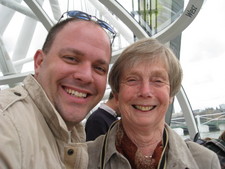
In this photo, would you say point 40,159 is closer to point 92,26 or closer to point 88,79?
point 88,79

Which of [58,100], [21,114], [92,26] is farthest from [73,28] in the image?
[21,114]

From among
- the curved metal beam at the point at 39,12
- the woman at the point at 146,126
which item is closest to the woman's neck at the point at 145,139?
the woman at the point at 146,126

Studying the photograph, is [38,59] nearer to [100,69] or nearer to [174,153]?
[100,69]

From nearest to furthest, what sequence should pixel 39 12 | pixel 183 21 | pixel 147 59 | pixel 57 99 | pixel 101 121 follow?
pixel 57 99 → pixel 147 59 → pixel 101 121 → pixel 183 21 → pixel 39 12

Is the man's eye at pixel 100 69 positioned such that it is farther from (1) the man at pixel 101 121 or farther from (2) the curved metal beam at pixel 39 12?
(2) the curved metal beam at pixel 39 12

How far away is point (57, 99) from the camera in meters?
1.66

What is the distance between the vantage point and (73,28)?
1807 millimetres

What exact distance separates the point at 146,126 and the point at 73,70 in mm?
689

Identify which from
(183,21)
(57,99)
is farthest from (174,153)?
(183,21)

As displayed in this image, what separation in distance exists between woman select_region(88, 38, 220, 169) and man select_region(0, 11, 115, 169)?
0.20 m

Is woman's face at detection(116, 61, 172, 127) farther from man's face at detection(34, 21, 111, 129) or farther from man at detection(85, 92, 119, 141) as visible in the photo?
man at detection(85, 92, 119, 141)

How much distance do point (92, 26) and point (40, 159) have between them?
110 centimetres

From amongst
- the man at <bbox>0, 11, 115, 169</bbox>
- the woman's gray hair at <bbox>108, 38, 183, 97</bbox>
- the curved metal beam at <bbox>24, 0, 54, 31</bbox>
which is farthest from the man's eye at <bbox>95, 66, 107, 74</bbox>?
the curved metal beam at <bbox>24, 0, 54, 31</bbox>

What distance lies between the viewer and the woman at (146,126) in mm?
1733
